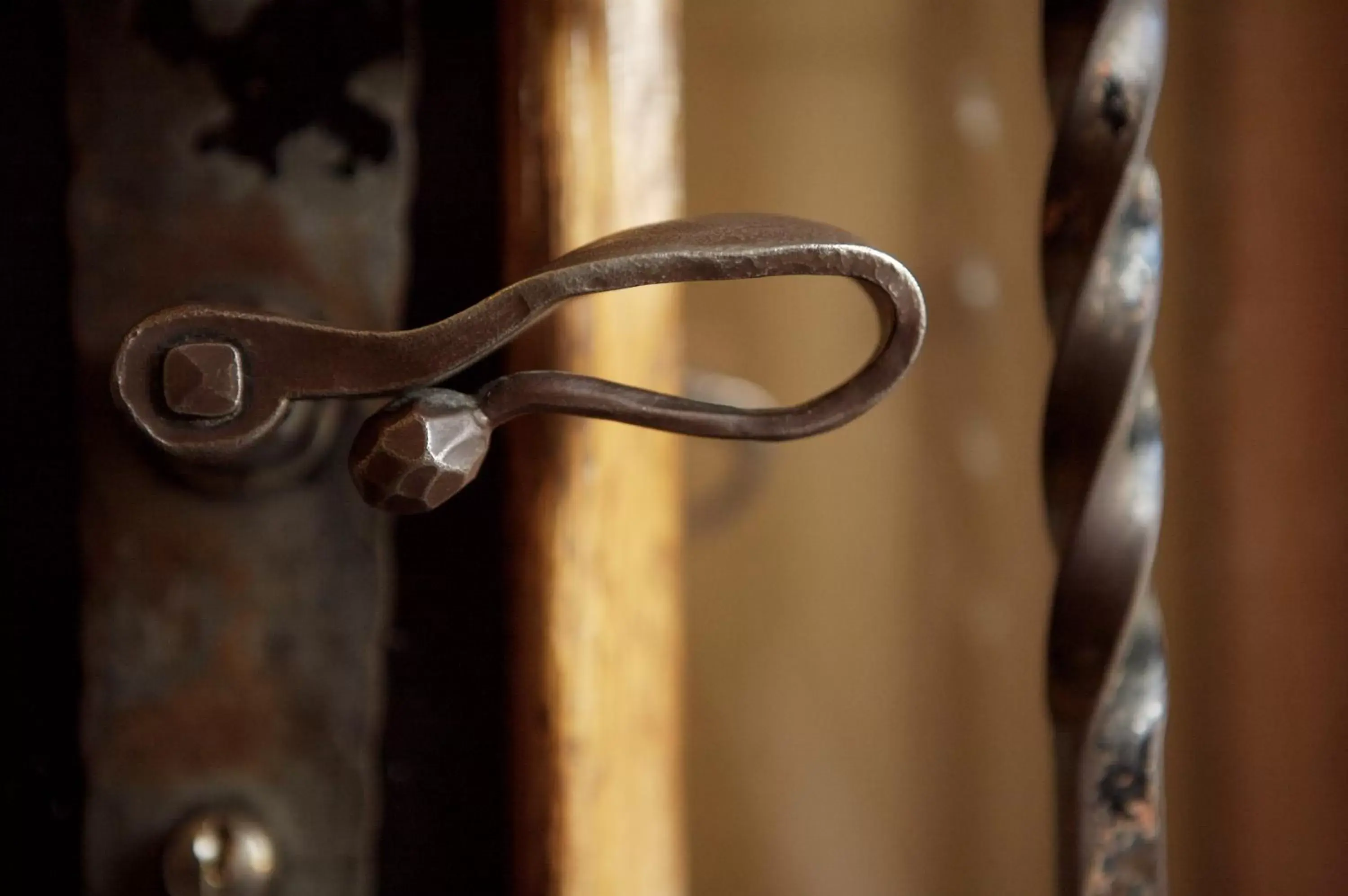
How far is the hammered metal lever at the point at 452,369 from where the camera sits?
22 centimetres

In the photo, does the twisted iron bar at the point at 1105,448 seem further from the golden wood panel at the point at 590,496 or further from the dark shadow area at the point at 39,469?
the dark shadow area at the point at 39,469

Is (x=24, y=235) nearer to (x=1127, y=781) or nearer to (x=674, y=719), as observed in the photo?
(x=674, y=719)

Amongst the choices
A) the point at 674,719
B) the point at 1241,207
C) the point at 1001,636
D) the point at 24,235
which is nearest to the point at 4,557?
the point at 24,235

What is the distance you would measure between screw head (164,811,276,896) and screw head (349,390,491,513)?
0.12 m

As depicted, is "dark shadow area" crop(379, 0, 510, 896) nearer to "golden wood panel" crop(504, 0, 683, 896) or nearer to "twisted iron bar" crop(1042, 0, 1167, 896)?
"golden wood panel" crop(504, 0, 683, 896)

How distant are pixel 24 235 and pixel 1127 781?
1.17ft

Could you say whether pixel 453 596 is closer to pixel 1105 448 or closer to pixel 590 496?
pixel 590 496

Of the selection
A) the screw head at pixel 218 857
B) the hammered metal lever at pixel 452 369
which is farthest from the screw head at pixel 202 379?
the screw head at pixel 218 857

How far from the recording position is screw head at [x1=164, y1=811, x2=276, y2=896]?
28cm

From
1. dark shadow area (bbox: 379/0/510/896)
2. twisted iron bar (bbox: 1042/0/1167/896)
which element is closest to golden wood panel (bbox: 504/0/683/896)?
dark shadow area (bbox: 379/0/510/896)

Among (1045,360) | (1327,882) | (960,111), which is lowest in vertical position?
(1327,882)

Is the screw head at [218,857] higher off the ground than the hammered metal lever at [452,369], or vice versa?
the hammered metal lever at [452,369]

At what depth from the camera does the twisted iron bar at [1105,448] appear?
0.87ft

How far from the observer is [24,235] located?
0.29 m
